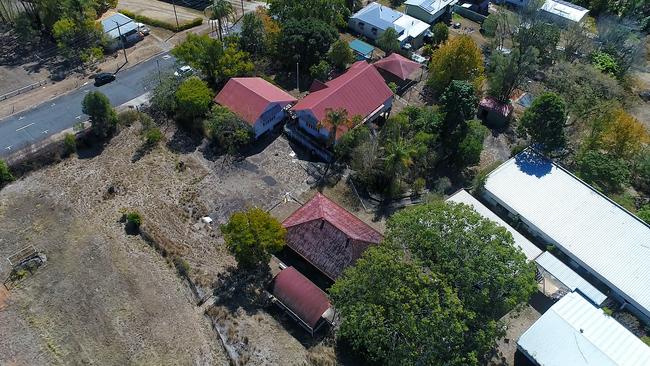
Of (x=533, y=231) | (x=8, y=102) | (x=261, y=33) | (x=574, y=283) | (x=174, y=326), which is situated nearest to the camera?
(x=174, y=326)

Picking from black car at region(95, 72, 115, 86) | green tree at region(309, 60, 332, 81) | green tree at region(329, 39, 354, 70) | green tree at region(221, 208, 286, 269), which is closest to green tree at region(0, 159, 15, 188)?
black car at region(95, 72, 115, 86)

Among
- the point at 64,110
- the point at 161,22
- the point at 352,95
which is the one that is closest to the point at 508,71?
the point at 352,95

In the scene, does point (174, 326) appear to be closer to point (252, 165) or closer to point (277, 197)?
point (277, 197)

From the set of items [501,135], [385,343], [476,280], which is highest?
[476,280]

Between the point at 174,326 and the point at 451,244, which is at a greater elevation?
the point at 451,244

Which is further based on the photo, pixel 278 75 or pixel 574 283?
pixel 278 75

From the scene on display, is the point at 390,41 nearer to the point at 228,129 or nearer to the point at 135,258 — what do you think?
the point at 228,129

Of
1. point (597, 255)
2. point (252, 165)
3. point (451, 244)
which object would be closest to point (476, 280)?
point (451, 244)
